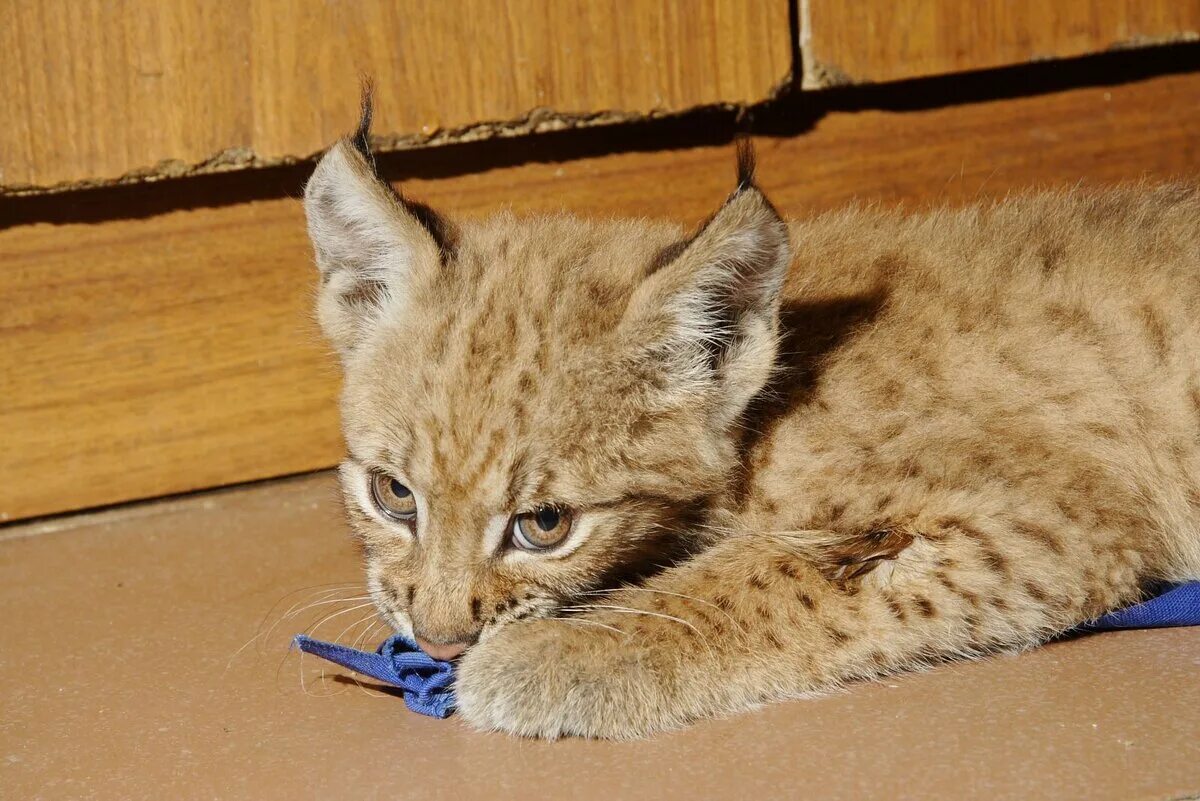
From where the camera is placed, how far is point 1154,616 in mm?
2994

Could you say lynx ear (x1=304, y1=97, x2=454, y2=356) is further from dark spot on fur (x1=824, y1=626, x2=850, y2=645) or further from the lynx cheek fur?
dark spot on fur (x1=824, y1=626, x2=850, y2=645)

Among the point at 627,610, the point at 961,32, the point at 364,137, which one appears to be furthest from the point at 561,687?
the point at 961,32

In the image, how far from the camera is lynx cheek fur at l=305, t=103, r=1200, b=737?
2818 millimetres

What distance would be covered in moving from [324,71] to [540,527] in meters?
1.93

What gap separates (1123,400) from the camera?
3176 mm

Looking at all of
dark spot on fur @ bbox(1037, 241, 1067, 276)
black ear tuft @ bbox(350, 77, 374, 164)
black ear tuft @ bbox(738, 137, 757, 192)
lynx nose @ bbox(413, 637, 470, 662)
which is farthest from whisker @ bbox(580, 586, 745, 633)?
dark spot on fur @ bbox(1037, 241, 1067, 276)

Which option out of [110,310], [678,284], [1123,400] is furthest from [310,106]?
[1123,400]

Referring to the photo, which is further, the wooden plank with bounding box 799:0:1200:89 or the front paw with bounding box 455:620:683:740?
the wooden plank with bounding box 799:0:1200:89

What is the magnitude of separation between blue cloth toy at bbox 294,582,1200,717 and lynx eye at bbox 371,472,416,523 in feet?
0.93

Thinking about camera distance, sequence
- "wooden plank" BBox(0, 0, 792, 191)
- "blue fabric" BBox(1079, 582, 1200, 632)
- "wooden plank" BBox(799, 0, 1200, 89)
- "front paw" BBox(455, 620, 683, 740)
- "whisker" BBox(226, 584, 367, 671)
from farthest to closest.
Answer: "wooden plank" BBox(799, 0, 1200, 89) → "wooden plank" BBox(0, 0, 792, 191) → "whisker" BBox(226, 584, 367, 671) → "blue fabric" BBox(1079, 582, 1200, 632) → "front paw" BBox(455, 620, 683, 740)

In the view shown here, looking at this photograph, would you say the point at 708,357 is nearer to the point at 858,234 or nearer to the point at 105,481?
the point at 858,234

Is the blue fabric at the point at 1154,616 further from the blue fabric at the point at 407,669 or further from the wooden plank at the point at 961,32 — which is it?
the wooden plank at the point at 961,32

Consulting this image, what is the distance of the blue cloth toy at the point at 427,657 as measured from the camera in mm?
2877

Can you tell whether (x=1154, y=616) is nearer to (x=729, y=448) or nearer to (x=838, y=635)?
(x=838, y=635)
